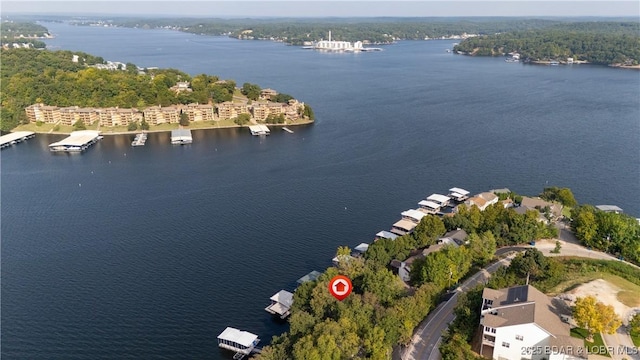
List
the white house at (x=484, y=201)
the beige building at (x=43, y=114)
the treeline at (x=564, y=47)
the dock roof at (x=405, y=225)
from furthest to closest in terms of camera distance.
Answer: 1. the treeline at (x=564, y=47)
2. the beige building at (x=43, y=114)
3. the white house at (x=484, y=201)
4. the dock roof at (x=405, y=225)

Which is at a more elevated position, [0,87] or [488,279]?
[0,87]

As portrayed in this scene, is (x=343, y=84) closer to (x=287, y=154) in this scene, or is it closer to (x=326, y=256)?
(x=287, y=154)

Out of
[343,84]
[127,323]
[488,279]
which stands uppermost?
[343,84]

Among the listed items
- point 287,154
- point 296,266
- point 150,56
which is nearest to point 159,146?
point 287,154

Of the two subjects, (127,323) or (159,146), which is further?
(159,146)

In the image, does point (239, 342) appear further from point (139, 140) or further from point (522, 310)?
point (139, 140)

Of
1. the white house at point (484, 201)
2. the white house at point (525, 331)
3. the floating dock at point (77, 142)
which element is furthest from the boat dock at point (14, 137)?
the white house at point (525, 331)

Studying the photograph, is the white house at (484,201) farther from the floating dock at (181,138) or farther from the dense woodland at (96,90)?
the floating dock at (181,138)
